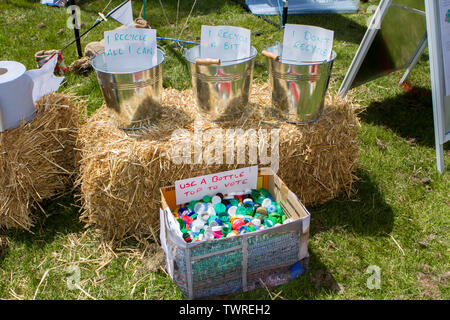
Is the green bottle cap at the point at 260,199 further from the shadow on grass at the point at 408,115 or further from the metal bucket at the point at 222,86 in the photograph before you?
the shadow on grass at the point at 408,115

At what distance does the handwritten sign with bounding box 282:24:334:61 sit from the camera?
2.33 m

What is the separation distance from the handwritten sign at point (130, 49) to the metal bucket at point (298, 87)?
709mm

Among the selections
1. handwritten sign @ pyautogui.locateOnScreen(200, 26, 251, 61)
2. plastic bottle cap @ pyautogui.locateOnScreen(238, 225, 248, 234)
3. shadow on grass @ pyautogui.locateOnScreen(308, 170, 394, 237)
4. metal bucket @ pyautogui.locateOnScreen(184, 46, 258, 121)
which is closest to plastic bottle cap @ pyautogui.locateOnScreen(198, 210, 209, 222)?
plastic bottle cap @ pyautogui.locateOnScreen(238, 225, 248, 234)

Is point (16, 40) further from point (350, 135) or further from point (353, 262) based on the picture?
point (353, 262)

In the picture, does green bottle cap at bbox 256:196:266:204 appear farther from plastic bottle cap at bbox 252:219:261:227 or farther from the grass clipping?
the grass clipping

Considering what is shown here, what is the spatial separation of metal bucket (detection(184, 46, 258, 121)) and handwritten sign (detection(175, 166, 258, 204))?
35 cm

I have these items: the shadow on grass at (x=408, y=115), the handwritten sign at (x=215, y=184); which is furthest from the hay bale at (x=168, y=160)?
the shadow on grass at (x=408, y=115)

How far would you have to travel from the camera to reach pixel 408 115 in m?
3.77

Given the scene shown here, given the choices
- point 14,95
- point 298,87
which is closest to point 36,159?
point 14,95

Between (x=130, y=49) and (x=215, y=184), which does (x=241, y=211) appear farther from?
(x=130, y=49)

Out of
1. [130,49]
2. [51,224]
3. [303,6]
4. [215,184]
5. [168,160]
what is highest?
[130,49]

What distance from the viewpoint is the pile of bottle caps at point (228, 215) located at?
218cm

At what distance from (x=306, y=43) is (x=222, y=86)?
58 centimetres
